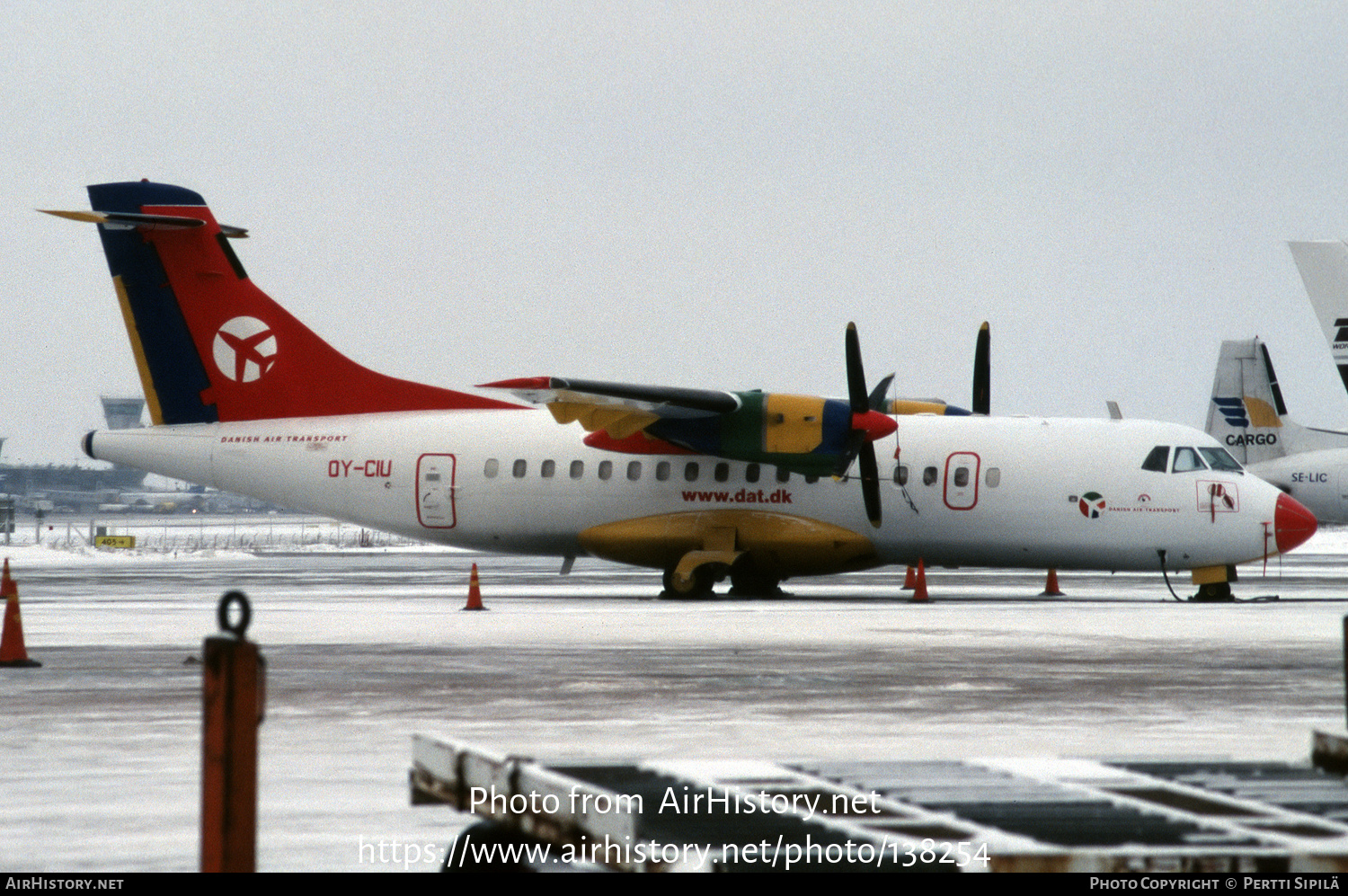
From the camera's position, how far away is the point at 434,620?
790 inches

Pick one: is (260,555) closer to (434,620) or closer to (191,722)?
(434,620)

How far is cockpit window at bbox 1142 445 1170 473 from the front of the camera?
80.4ft

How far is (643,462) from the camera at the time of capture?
26.5 m

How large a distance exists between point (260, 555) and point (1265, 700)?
145 ft

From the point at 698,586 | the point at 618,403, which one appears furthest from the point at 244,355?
the point at 698,586

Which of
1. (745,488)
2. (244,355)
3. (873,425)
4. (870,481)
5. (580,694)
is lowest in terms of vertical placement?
(580,694)

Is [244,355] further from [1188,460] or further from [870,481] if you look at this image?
[1188,460]

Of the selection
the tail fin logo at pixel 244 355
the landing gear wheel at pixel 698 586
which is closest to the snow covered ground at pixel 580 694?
the landing gear wheel at pixel 698 586

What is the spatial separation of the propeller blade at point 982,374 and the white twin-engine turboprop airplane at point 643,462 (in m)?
1.57

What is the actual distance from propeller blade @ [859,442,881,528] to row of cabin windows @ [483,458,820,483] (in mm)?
982

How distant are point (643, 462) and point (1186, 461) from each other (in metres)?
8.61

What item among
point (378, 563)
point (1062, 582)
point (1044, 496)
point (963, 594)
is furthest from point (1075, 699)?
point (378, 563)

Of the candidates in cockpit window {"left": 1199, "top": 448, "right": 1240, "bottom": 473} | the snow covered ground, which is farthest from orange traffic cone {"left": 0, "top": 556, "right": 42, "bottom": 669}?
cockpit window {"left": 1199, "top": 448, "right": 1240, "bottom": 473}

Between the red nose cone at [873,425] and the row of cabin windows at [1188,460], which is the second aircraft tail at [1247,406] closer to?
the row of cabin windows at [1188,460]
